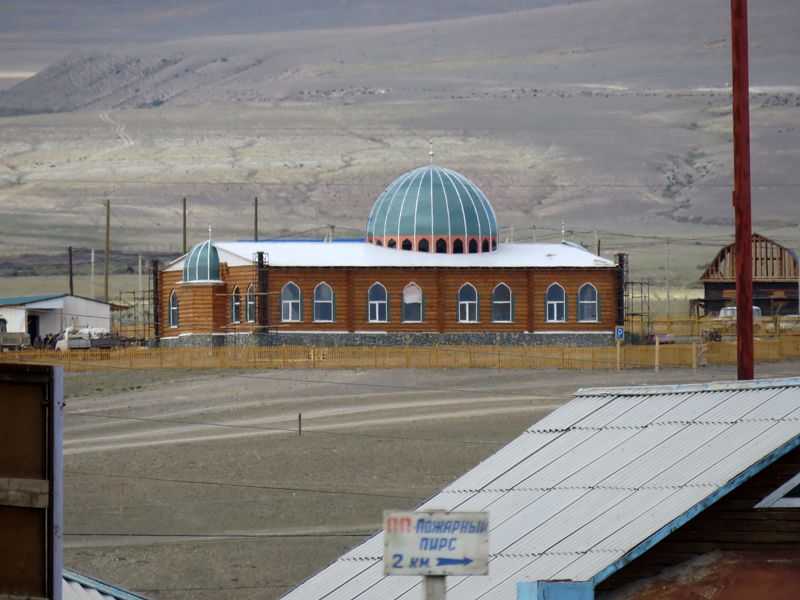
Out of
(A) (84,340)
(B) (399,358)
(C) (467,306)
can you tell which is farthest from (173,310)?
(C) (467,306)

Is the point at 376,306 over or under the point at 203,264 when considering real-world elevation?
under

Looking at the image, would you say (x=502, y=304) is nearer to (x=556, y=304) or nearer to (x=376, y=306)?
(x=556, y=304)

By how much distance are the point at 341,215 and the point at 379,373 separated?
12217cm

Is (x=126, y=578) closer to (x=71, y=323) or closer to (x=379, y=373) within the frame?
(x=379, y=373)

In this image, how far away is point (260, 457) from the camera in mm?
33406

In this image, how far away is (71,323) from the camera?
66.5 m

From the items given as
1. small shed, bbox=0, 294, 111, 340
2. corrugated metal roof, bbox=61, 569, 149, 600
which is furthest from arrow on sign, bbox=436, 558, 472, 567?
small shed, bbox=0, 294, 111, 340

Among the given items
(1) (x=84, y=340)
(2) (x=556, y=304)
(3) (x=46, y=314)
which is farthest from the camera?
(3) (x=46, y=314)

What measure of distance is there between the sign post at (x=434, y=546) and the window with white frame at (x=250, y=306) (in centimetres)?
4593

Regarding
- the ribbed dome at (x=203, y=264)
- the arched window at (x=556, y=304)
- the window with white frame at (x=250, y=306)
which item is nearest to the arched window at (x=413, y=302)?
the arched window at (x=556, y=304)

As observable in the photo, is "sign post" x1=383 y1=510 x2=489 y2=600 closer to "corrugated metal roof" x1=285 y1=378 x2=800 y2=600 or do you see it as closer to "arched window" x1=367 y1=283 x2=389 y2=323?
"corrugated metal roof" x1=285 y1=378 x2=800 y2=600

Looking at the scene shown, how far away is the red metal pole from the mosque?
36.1 meters

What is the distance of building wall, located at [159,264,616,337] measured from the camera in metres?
53.3

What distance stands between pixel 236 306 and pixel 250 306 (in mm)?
871
